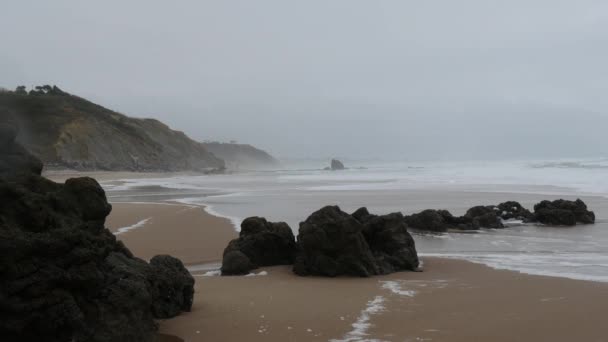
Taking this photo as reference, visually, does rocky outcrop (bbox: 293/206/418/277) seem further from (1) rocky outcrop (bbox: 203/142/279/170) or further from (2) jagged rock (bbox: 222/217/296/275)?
(1) rocky outcrop (bbox: 203/142/279/170)

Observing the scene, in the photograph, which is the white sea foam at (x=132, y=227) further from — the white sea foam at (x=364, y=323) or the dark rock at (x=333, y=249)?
the white sea foam at (x=364, y=323)

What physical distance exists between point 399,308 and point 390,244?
3.15 m

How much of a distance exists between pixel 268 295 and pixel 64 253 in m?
2.86

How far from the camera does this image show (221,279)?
7477mm

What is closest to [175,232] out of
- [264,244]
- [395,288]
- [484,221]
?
[264,244]

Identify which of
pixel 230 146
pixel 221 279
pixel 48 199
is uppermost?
pixel 230 146

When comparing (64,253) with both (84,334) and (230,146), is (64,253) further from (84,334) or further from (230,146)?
(230,146)

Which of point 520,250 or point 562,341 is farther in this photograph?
point 520,250

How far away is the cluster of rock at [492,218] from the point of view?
1336 centimetres

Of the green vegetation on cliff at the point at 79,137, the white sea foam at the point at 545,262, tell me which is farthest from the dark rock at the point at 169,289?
the green vegetation on cliff at the point at 79,137

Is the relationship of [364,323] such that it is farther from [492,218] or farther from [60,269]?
[492,218]

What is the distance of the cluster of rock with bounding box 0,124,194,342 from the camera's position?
3506mm

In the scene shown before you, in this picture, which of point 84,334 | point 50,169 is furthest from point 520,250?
point 50,169

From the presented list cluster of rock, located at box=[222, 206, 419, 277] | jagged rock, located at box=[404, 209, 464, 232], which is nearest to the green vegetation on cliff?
jagged rock, located at box=[404, 209, 464, 232]
